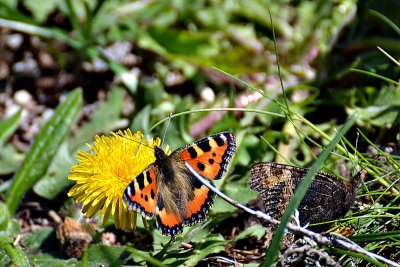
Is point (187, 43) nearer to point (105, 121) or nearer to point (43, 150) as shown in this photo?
point (105, 121)

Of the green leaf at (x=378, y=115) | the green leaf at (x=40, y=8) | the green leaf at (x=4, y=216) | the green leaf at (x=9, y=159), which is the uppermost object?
the green leaf at (x=40, y=8)

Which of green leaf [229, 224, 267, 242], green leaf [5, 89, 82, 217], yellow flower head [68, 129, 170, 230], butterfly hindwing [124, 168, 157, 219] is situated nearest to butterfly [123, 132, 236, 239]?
butterfly hindwing [124, 168, 157, 219]

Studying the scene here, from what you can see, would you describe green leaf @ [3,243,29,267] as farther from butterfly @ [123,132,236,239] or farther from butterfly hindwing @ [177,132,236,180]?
butterfly hindwing @ [177,132,236,180]

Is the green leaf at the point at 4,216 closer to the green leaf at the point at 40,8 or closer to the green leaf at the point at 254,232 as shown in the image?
the green leaf at the point at 254,232

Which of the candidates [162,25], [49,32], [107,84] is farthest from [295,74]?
[49,32]

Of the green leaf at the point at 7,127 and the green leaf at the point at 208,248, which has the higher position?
the green leaf at the point at 7,127

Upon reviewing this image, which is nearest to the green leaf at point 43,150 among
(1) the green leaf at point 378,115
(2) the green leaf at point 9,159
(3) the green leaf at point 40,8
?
(2) the green leaf at point 9,159

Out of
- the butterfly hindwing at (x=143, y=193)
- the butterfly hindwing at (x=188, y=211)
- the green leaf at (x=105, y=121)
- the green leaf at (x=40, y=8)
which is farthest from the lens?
the green leaf at (x=40, y=8)
